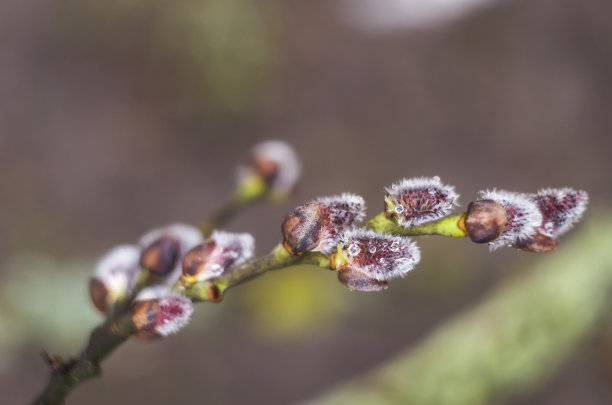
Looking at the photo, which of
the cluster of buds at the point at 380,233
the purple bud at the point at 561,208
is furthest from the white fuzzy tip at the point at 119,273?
the purple bud at the point at 561,208

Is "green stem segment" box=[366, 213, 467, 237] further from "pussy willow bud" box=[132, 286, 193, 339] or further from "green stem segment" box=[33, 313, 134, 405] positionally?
"green stem segment" box=[33, 313, 134, 405]

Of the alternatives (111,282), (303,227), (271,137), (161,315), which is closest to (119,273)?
(111,282)

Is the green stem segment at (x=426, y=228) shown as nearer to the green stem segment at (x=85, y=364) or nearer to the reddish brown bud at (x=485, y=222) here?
the reddish brown bud at (x=485, y=222)

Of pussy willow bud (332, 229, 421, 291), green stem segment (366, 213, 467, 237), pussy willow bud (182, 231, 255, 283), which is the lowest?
pussy willow bud (332, 229, 421, 291)

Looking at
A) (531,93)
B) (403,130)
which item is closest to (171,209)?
(403,130)

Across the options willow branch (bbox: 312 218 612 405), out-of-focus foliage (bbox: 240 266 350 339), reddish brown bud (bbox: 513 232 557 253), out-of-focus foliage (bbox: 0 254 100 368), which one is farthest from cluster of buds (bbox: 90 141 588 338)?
out-of-focus foliage (bbox: 240 266 350 339)

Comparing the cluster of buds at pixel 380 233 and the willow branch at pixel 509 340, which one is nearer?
the cluster of buds at pixel 380 233

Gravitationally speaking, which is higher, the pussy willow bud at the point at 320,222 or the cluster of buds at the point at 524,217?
the pussy willow bud at the point at 320,222
